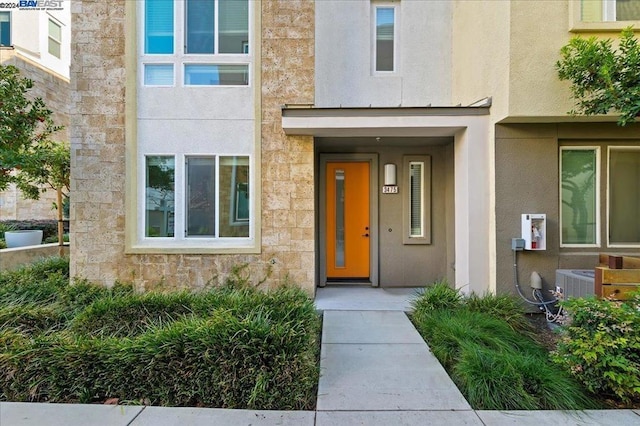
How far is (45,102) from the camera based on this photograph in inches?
504

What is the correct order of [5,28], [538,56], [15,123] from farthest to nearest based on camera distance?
1. [5,28]
2. [15,123]
3. [538,56]

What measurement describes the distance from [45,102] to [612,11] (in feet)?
57.0

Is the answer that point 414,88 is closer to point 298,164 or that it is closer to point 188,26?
point 298,164

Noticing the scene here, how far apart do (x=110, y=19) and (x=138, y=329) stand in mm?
5698

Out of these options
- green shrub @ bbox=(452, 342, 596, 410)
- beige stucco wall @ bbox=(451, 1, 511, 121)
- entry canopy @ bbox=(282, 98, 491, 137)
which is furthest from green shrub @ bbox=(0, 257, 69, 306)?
beige stucco wall @ bbox=(451, 1, 511, 121)

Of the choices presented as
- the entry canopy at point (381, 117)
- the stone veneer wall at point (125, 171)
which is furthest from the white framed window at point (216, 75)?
the entry canopy at point (381, 117)

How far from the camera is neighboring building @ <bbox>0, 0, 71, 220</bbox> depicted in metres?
12.3

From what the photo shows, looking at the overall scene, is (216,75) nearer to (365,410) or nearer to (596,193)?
(365,410)

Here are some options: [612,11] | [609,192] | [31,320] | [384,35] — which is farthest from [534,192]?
[31,320]

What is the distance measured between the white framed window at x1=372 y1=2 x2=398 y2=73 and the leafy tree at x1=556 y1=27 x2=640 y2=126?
2966 millimetres

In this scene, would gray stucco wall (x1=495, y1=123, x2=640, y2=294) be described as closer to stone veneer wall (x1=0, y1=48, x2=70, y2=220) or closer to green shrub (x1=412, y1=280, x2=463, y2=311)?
green shrub (x1=412, y1=280, x2=463, y2=311)

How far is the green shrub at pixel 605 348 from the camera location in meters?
2.92

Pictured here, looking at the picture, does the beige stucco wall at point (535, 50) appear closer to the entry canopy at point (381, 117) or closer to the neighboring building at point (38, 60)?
the entry canopy at point (381, 117)

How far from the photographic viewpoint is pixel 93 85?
6031 millimetres
